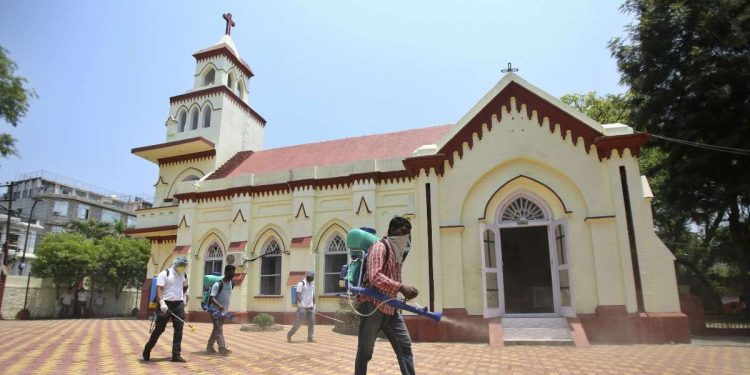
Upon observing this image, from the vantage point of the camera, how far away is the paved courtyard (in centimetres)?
668

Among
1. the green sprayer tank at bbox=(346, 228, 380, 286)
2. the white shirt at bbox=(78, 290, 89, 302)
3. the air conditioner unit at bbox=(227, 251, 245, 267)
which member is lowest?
the white shirt at bbox=(78, 290, 89, 302)

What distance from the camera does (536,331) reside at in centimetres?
1023

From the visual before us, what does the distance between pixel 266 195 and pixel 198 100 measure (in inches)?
339

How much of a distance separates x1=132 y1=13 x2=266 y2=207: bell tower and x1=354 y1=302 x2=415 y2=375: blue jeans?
66.1 feet

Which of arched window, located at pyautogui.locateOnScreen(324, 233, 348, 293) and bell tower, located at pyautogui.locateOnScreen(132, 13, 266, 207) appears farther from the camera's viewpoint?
bell tower, located at pyautogui.locateOnScreen(132, 13, 266, 207)

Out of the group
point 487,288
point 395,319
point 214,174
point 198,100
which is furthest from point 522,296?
point 198,100

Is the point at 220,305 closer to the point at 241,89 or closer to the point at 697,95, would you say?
the point at 697,95

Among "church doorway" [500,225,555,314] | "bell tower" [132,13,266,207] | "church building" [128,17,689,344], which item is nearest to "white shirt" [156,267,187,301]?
"church building" [128,17,689,344]

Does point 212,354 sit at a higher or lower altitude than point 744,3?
lower

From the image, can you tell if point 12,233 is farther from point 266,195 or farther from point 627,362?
point 627,362

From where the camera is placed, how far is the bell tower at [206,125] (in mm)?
23344

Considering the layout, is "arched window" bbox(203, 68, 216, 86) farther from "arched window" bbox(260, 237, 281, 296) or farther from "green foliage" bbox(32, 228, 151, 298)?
"green foliage" bbox(32, 228, 151, 298)

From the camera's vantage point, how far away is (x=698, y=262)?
28.6 m

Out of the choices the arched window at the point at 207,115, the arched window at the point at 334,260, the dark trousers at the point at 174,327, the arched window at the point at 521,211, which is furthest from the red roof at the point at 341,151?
the dark trousers at the point at 174,327
